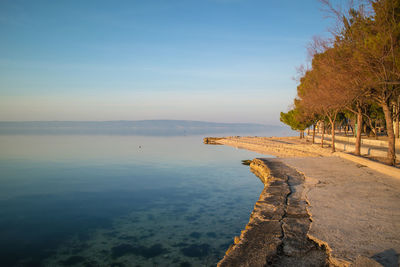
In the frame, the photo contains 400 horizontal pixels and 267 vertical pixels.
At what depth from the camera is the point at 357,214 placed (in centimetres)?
676

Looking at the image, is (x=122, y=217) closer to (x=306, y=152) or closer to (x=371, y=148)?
(x=371, y=148)

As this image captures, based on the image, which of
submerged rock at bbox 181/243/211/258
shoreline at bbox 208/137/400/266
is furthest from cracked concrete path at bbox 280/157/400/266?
submerged rock at bbox 181/243/211/258

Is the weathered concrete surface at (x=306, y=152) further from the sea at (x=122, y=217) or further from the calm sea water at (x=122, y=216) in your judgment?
the calm sea water at (x=122, y=216)

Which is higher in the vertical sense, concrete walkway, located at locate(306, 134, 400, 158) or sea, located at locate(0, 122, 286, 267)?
concrete walkway, located at locate(306, 134, 400, 158)

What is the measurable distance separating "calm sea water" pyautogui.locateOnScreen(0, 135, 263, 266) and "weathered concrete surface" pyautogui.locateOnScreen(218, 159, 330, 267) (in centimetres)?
188

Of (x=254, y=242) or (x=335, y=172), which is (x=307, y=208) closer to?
(x=254, y=242)

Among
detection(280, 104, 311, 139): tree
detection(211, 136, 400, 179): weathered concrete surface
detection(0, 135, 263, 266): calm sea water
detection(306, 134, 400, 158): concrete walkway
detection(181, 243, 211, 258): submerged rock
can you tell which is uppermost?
detection(280, 104, 311, 139): tree

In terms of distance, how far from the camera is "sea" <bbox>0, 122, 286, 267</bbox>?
809 cm

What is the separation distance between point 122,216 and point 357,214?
30.6 ft

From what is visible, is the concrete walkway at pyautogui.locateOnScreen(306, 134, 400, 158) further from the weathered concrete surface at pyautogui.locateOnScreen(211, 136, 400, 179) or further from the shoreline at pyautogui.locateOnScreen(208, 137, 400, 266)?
the shoreline at pyautogui.locateOnScreen(208, 137, 400, 266)

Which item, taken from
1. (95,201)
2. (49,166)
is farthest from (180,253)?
(49,166)

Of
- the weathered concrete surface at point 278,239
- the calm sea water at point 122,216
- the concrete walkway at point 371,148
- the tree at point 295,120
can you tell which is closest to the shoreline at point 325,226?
the weathered concrete surface at point 278,239

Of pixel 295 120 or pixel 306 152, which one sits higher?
pixel 295 120

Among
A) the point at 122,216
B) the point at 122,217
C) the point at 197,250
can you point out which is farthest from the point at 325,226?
the point at 122,216
